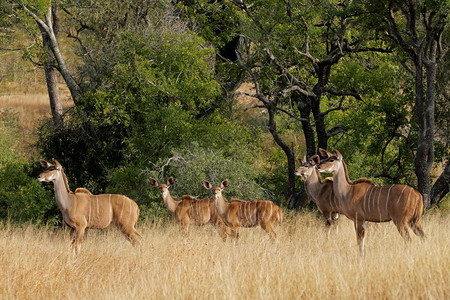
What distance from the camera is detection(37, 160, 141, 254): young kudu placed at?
9.65 meters

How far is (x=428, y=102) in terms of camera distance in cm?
1166

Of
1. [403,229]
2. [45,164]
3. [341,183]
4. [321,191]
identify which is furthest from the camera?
[321,191]

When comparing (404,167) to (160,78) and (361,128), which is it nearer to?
(361,128)

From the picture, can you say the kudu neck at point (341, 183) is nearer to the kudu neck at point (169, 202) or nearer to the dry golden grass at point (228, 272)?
the dry golden grass at point (228, 272)

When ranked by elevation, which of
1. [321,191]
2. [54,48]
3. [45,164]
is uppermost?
[54,48]

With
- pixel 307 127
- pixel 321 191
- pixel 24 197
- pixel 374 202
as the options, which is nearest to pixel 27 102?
pixel 24 197

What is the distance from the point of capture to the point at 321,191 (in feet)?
35.0

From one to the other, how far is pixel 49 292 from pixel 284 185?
9602mm

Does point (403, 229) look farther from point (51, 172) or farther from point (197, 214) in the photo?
point (51, 172)

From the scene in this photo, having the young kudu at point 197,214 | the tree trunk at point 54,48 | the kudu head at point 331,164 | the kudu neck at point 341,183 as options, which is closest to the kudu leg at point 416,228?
the kudu neck at point 341,183

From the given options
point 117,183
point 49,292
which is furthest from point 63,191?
point 117,183

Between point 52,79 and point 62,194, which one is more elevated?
point 52,79

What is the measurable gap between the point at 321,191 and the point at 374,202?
2.32 meters

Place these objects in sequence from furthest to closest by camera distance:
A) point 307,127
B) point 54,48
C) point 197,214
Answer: point 54,48 → point 307,127 → point 197,214
